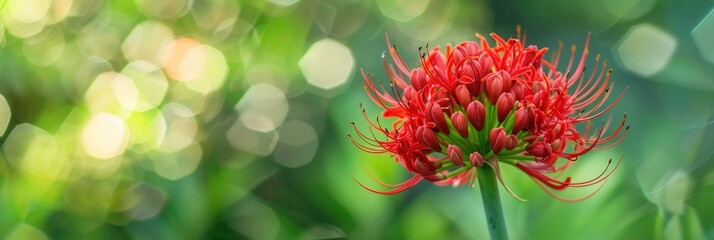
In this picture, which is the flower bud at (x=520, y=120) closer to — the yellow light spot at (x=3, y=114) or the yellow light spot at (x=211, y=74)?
the yellow light spot at (x=211, y=74)

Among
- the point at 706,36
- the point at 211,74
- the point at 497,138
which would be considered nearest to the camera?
the point at 497,138

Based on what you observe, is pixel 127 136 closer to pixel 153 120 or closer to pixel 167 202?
pixel 153 120

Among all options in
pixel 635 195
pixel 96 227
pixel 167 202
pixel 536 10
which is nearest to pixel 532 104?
pixel 635 195

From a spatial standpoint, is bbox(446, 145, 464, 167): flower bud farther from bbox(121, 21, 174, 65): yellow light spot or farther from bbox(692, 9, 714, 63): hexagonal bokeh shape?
bbox(692, 9, 714, 63): hexagonal bokeh shape

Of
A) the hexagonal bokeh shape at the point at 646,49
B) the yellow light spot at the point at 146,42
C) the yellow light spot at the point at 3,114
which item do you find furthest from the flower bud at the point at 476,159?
the hexagonal bokeh shape at the point at 646,49

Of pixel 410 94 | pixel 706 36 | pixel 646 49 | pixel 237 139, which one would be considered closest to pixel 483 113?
pixel 410 94

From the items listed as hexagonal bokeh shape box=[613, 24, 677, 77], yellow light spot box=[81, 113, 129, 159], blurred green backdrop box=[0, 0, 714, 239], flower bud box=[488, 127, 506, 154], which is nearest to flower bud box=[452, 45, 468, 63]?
flower bud box=[488, 127, 506, 154]

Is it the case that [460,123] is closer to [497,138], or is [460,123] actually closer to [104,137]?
[497,138]
